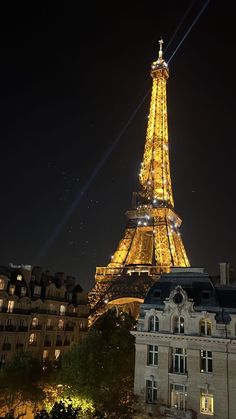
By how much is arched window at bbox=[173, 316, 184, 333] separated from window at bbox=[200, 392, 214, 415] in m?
4.25

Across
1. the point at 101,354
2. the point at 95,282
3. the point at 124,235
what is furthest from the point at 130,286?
the point at 101,354

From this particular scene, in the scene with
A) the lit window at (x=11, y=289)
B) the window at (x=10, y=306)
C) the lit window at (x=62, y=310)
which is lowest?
the window at (x=10, y=306)

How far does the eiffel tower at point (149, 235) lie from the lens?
58.3 metres

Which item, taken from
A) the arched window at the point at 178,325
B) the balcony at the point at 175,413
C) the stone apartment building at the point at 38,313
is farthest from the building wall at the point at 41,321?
the arched window at the point at 178,325

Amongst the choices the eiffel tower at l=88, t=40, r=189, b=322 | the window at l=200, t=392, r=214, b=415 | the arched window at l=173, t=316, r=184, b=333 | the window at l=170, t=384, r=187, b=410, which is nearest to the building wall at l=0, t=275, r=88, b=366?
the eiffel tower at l=88, t=40, r=189, b=322

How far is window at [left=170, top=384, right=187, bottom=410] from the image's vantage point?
24656 mm

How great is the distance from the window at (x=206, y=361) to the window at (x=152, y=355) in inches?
139

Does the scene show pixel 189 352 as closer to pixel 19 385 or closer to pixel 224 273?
pixel 224 273

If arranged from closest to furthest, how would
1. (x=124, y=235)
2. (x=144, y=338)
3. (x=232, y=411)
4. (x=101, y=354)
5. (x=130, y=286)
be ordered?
(x=232, y=411) → (x=144, y=338) → (x=101, y=354) → (x=130, y=286) → (x=124, y=235)

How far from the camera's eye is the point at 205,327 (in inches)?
992

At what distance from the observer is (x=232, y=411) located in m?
22.8

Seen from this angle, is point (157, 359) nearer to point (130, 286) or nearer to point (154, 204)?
point (130, 286)

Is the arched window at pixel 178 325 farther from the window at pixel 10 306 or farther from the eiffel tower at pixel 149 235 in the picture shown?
the eiffel tower at pixel 149 235

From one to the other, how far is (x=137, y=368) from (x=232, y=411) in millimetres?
7112
